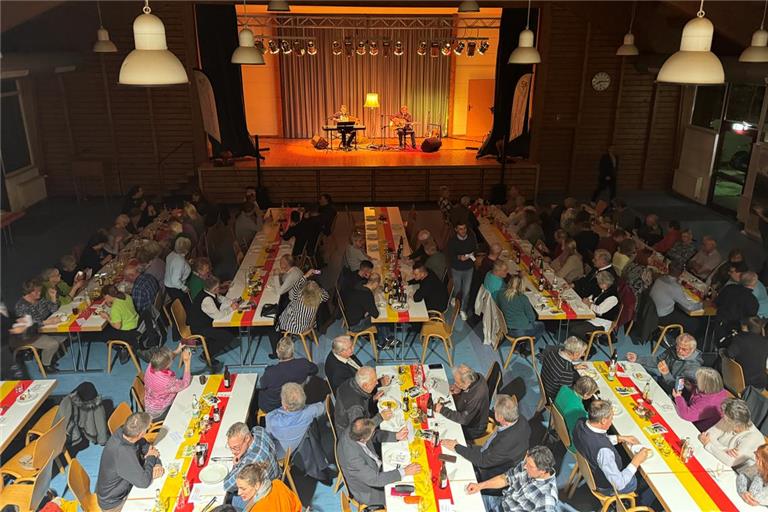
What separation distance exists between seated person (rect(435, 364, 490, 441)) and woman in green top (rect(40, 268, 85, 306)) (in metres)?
5.16

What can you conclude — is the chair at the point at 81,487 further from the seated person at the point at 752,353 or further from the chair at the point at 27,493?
the seated person at the point at 752,353

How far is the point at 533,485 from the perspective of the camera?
4.53 metres

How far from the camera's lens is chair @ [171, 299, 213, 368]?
7605 mm

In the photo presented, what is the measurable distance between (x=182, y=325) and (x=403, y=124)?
12266 mm

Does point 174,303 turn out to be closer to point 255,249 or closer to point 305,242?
point 255,249

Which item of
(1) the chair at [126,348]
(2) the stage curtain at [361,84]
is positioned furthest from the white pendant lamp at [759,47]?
(2) the stage curtain at [361,84]

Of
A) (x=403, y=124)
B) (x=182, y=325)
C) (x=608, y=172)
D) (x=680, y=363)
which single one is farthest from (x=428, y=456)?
(x=403, y=124)

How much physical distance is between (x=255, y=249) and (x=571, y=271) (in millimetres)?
4797

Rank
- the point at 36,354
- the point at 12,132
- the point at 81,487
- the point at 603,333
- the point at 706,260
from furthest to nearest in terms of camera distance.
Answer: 1. the point at 12,132
2. the point at 706,260
3. the point at 603,333
4. the point at 36,354
5. the point at 81,487

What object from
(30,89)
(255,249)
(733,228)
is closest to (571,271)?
(255,249)

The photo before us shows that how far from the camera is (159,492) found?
4668 millimetres

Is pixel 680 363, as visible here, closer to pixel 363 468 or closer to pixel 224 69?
pixel 363 468

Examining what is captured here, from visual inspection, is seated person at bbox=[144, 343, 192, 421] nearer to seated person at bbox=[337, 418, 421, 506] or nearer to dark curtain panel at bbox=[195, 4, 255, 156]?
seated person at bbox=[337, 418, 421, 506]

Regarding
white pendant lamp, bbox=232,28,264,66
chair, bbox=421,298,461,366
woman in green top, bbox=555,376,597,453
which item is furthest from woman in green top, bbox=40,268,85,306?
woman in green top, bbox=555,376,597,453
